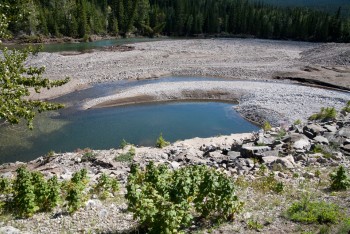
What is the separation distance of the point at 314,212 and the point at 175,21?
380 feet

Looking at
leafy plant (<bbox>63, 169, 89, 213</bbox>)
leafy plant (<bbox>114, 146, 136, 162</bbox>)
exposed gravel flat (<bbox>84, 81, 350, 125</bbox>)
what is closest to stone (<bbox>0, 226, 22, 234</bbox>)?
leafy plant (<bbox>63, 169, 89, 213</bbox>)

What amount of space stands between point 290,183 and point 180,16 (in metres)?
112

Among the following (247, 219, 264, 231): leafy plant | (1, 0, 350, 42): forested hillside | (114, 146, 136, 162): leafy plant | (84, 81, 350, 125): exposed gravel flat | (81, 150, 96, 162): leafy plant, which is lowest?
(84, 81, 350, 125): exposed gravel flat

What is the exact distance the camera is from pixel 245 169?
15664 millimetres

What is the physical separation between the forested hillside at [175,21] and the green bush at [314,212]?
92770 millimetres

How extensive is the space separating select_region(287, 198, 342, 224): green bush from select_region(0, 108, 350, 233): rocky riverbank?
0.88 ft

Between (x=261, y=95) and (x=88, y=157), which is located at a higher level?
(x=88, y=157)

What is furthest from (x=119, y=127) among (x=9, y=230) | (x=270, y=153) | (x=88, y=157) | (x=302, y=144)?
(x=9, y=230)

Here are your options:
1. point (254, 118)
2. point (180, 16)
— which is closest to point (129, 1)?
point (180, 16)

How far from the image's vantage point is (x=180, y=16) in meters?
118

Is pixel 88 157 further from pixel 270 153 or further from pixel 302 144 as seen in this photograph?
pixel 302 144

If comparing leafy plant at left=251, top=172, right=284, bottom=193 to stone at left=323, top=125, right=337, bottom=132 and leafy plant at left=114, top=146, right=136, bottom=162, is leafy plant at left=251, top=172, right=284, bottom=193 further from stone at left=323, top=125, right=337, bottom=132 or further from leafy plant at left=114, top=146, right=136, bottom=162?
stone at left=323, top=125, right=337, bottom=132

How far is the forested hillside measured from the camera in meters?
95.5

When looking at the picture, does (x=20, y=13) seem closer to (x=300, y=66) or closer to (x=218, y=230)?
(x=218, y=230)
